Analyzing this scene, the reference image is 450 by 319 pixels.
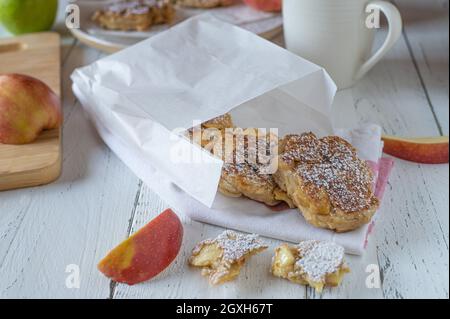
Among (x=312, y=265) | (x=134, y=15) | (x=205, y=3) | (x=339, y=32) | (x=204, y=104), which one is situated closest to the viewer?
(x=312, y=265)

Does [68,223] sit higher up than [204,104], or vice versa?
[204,104]

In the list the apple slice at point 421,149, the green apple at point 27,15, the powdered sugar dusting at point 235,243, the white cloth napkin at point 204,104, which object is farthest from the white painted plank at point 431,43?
the green apple at point 27,15

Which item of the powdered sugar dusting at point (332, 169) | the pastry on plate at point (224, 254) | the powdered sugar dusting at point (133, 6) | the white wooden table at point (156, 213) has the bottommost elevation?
the white wooden table at point (156, 213)

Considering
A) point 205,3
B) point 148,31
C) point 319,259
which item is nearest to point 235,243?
point 319,259

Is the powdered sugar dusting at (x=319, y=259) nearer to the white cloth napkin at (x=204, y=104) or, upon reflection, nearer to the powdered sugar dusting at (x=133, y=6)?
the white cloth napkin at (x=204, y=104)

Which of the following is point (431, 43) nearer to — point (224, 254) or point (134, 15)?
point (134, 15)

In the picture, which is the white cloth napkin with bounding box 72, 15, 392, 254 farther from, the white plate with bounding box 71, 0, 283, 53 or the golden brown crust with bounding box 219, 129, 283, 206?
the white plate with bounding box 71, 0, 283, 53
